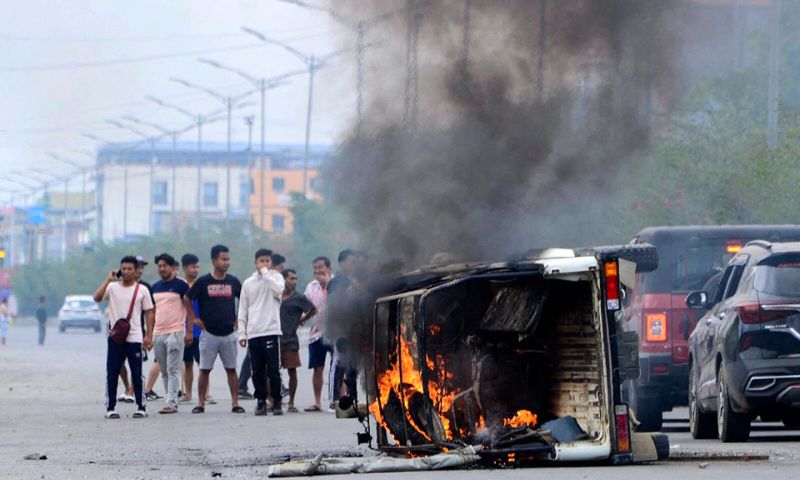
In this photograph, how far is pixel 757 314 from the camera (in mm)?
13172

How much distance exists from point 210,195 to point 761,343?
13213 centimetres

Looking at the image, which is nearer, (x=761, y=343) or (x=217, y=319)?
(x=761, y=343)

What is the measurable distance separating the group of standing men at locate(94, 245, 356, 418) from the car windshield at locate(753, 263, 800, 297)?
558 cm

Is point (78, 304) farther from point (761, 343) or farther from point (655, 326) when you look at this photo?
point (761, 343)

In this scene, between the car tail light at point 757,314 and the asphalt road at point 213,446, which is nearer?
the asphalt road at point 213,446

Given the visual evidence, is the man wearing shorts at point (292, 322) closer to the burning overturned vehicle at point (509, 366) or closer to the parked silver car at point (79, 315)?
the burning overturned vehicle at point (509, 366)

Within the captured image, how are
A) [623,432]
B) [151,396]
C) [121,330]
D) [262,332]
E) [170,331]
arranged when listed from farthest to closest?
[151,396] → [170,331] → [262,332] → [121,330] → [623,432]

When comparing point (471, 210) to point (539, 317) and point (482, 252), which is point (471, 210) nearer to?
point (482, 252)

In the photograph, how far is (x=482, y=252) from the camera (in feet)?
49.0

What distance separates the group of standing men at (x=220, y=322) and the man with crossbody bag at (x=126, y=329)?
0.01 meters

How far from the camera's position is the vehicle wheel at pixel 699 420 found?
1487 centimetres

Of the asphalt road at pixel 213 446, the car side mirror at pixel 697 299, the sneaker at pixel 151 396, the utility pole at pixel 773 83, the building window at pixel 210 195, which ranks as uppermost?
the building window at pixel 210 195

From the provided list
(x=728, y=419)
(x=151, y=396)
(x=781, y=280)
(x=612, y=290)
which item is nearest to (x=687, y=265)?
(x=728, y=419)

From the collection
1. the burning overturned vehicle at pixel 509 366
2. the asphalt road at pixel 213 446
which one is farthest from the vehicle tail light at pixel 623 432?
the asphalt road at pixel 213 446
